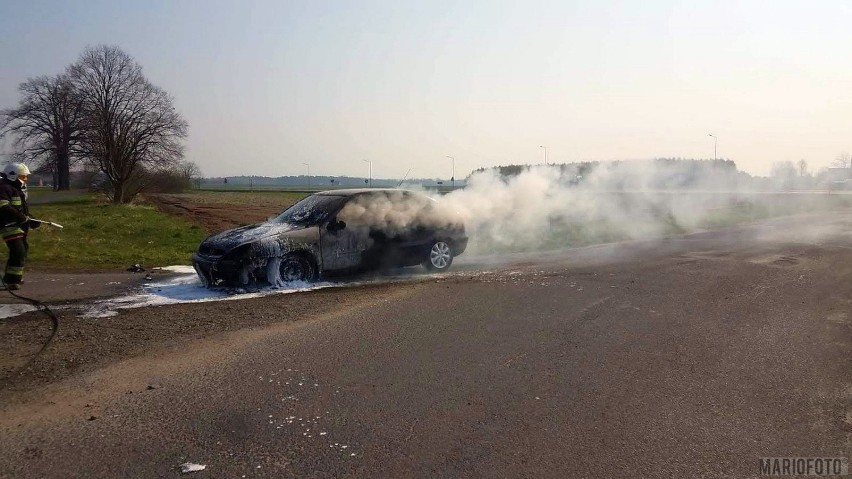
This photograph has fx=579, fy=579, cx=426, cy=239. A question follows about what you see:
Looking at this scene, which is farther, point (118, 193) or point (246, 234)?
point (118, 193)

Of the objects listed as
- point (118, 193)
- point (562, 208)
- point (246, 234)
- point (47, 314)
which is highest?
point (118, 193)

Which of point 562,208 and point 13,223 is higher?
point 562,208

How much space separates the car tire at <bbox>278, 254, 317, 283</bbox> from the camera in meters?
8.83

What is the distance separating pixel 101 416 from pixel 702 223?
76.8 feet

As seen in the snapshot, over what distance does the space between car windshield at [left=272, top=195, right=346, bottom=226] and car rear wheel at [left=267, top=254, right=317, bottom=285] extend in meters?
0.64

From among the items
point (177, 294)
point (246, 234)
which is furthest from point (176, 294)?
point (246, 234)

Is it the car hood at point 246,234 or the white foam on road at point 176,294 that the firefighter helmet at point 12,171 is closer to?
the white foam on road at point 176,294

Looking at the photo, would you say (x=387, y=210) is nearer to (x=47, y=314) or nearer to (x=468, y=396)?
(x=47, y=314)

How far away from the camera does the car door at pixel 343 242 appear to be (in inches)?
364

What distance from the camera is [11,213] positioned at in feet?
27.7

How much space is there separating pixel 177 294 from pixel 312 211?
2.53m

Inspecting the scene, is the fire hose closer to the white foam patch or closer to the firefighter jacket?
the white foam patch

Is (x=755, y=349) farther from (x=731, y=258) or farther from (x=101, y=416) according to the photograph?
(x=731, y=258)

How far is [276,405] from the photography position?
4.27 metres
